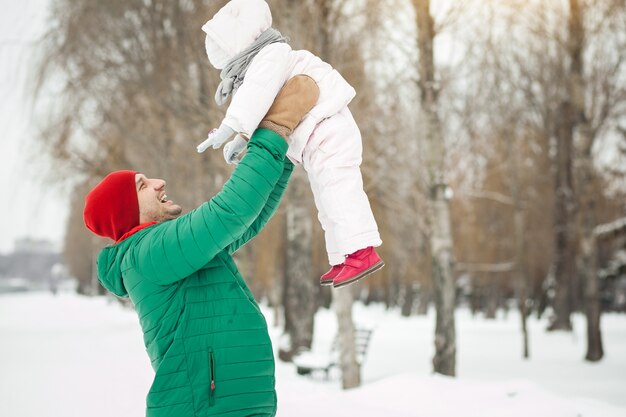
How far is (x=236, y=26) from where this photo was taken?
75.0 inches

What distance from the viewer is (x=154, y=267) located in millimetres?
1896

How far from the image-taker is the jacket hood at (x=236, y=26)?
6.25 feet

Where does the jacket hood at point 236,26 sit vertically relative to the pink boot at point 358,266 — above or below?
above

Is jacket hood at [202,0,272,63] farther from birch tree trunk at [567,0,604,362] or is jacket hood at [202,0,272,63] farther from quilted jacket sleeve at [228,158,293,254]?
birch tree trunk at [567,0,604,362]

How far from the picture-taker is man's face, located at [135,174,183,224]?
220 centimetres

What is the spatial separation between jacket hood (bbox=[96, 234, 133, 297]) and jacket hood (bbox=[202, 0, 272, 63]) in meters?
0.66

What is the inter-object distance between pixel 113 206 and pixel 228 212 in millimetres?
540

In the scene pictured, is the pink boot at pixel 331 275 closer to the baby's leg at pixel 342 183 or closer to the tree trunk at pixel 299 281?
the baby's leg at pixel 342 183

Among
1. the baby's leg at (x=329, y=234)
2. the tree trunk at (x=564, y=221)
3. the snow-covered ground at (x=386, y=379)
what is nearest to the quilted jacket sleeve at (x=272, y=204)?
the baby's leg at (x=329, y=234)

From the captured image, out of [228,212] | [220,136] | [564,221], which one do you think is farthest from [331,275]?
[564,221]

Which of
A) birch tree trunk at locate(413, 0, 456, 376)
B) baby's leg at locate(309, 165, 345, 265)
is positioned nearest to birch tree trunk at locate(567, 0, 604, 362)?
birch tree trunk at locate(413, 0, 456, 376)

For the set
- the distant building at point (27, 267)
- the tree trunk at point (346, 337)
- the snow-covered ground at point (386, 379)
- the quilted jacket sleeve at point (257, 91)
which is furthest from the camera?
the distant building at point (27, 267)

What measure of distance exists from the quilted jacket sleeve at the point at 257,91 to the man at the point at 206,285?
0.13 ft

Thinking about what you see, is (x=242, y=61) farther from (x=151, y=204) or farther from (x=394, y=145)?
(x=394, y=145)
